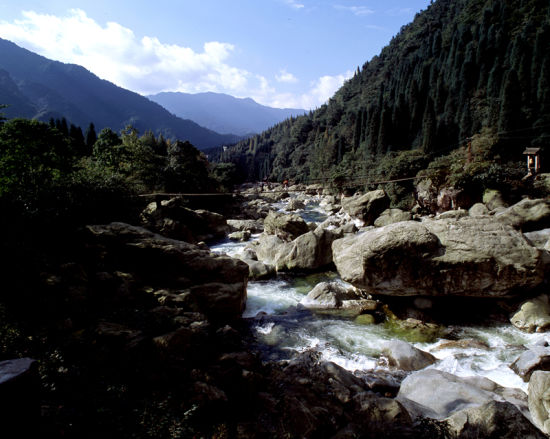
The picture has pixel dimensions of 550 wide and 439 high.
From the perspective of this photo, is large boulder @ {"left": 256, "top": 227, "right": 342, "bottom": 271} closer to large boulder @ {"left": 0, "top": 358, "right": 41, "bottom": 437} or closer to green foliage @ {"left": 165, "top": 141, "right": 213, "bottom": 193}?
large boulder @ {"left": 0, "top": 358, "right": 41, "bottom": 437}

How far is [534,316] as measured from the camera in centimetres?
676

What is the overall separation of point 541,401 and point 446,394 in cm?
110

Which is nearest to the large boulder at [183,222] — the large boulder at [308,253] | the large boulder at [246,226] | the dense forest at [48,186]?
the large boulder at [246,226]

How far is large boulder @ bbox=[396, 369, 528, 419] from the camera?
4.24m

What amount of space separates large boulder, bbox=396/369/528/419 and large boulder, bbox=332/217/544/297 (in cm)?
247

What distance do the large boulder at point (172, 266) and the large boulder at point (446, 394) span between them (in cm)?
433

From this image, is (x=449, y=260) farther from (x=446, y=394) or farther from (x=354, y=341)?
(x=446, y=394)

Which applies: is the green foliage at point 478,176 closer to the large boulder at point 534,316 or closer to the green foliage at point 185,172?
the large boulder at point 534,316

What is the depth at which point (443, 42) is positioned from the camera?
54938 mm

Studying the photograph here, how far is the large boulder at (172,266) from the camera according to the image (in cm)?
711

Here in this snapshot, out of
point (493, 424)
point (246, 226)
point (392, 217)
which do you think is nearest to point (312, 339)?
point (493, 424)

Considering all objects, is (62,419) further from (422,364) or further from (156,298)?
(422,364)

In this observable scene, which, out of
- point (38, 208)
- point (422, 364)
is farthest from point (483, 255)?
point (38, 208)

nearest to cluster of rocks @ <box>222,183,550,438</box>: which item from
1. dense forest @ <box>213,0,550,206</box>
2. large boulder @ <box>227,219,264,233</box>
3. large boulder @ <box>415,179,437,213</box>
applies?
dense forest @ <box>213,0,550,206</box>
